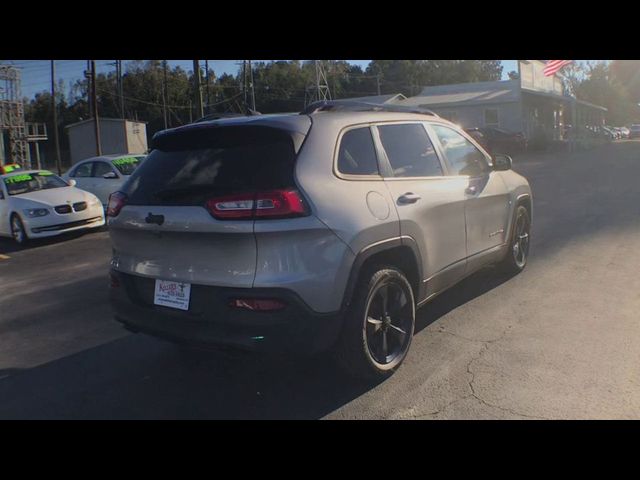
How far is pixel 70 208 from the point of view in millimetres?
11289

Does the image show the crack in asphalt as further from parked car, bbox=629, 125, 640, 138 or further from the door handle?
parked car, bbox=629, 125, 640, 138

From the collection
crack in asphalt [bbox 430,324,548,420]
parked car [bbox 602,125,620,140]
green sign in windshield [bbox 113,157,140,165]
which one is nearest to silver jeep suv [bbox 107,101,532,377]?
crack in asphalt [bbox 430,324,548,420]

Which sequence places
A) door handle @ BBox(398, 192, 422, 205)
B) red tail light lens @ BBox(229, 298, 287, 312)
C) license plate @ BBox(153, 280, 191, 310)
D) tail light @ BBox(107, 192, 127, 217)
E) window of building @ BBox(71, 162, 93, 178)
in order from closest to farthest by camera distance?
red tail light lens @ BBox(229, 298, 287, 312) < license plate @ BBox(153, 280, 191, 310) < tail light @ BBox(107, 192, 127, 217) < door handle @ BBox(398, 192, 422, 205) < window of building @ BBox(71, 162, 93, 178)

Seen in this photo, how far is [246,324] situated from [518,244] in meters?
4.20

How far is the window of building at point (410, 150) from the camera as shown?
448cm

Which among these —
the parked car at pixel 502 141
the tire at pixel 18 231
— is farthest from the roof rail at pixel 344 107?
the parked car at pixel 502 141

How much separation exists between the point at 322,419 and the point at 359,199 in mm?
1436

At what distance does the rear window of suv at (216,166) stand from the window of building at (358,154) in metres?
0.45

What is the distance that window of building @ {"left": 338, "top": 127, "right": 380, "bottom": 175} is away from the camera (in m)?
4.00

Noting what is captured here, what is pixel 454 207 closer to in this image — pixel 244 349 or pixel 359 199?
pixel 359 199

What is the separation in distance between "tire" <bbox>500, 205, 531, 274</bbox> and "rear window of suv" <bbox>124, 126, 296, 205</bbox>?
3.54 meters

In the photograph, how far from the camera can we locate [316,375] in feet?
14.1

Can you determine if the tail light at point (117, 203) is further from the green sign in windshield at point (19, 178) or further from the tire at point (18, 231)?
the green sign in windshield at point (19, 178)
